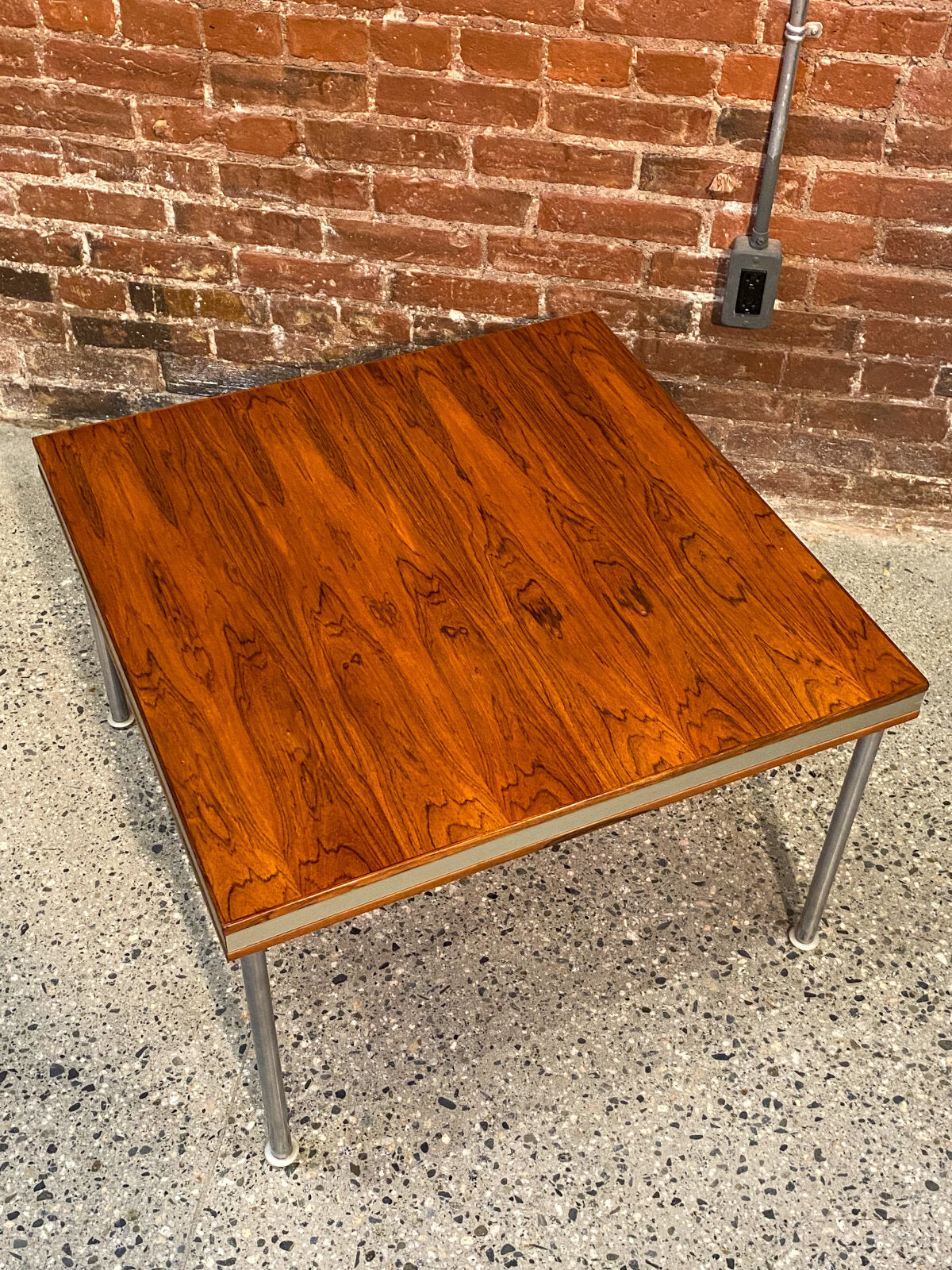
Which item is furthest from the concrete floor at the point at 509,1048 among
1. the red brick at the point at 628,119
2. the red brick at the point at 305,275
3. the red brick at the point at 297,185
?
the red brick at the point at 628,119

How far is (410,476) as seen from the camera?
200 cm

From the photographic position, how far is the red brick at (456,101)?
227cm

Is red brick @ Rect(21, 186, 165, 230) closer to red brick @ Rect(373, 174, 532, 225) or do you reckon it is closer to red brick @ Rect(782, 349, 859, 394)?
red brick @ Rect(373, 174, 532, 225)

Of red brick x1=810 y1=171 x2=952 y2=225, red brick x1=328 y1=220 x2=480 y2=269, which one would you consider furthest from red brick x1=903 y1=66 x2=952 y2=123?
red brick x1=328 y1=220 x2=480 y2=269

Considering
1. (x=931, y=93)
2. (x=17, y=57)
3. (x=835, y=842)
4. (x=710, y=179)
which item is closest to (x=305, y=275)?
(x=17, y=57)

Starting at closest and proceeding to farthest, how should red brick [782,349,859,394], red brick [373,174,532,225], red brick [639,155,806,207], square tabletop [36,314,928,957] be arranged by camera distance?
square tabletop [36,314,928,957], red brick [639,155,806,207], red brick [373,174,532,225], red brick [782,349,859,394]

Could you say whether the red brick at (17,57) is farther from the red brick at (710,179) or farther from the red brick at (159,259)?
the red brick at (710,179)

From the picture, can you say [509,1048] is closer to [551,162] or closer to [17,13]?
[551,162]

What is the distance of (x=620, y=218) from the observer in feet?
Result: 7.82

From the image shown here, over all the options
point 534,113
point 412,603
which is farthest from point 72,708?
point 534,113

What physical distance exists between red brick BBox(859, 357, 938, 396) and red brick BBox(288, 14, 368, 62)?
40.6 inches

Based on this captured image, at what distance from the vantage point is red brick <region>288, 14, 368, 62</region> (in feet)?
7.34

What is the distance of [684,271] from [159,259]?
0.96 meters

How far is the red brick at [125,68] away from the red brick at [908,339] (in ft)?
4.04
